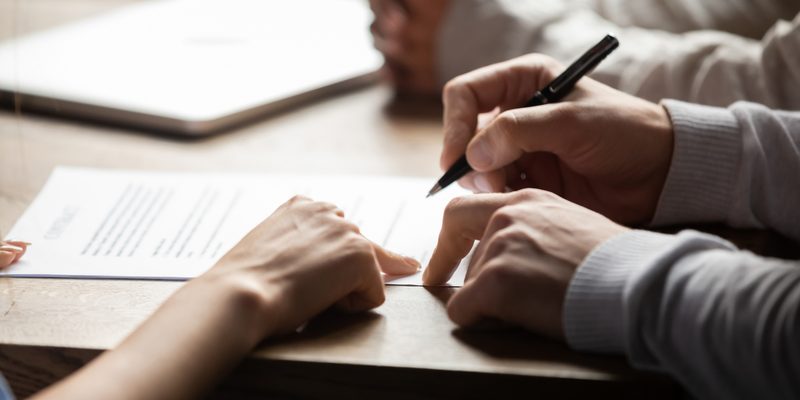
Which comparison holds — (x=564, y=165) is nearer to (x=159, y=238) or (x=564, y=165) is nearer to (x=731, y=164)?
(x=731, y=164)

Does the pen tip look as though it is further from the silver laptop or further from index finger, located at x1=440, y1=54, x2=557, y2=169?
the silver laptop

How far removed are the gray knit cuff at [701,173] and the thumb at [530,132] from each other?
0.32 feet

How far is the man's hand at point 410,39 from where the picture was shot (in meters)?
1.17

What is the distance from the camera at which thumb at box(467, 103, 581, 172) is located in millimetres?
770

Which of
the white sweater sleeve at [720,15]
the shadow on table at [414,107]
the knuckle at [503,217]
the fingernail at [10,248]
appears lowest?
the shadow on table at [414,107]

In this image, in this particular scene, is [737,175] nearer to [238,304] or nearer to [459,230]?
[459,230]

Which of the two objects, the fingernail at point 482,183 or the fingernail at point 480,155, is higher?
the fingernail at point 480,155

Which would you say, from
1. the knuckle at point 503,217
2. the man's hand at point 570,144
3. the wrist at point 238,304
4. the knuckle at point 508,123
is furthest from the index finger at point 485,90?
the wrist at point 238,304

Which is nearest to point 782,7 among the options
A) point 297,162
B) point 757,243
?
point 757,243

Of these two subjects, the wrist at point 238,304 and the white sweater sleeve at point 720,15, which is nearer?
the wrist at point 238,304

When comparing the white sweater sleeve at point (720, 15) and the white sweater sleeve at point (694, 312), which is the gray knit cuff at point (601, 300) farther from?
the white sweater sleeve at point (720, 15)

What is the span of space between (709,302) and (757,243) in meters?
0.25

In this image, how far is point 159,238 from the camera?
0.79 meters

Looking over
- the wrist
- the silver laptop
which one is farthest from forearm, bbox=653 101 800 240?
the silver laptop
